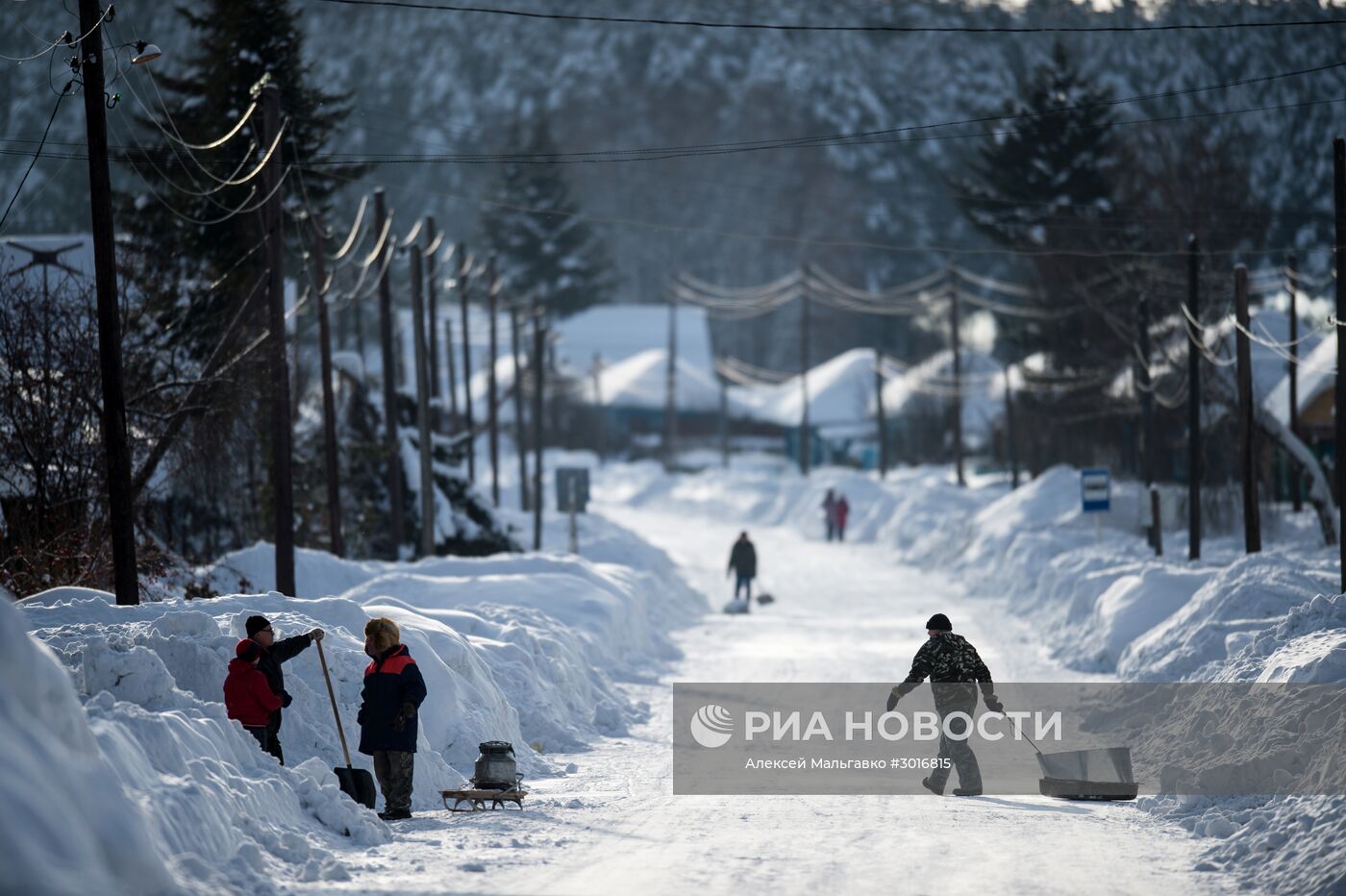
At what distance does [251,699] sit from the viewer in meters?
11.0

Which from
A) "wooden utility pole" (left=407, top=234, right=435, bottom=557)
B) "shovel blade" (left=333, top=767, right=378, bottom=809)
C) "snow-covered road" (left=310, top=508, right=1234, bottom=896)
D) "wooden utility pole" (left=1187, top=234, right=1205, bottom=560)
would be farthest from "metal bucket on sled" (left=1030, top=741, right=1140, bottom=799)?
"wooden utility pole" (left=407, top=234, right=435, bottom=557)

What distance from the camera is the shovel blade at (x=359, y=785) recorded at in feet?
36.7

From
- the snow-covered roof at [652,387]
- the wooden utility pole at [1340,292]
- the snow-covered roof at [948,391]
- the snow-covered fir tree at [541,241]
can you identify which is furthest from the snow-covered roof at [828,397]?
the wooden utility pole at [1340,292]

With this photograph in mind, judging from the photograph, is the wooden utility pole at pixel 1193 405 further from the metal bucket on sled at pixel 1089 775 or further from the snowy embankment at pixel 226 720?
the metal bucket on sled at pixel 1089 775

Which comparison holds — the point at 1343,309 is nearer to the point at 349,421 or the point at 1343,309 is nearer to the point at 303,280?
the point at 349,421

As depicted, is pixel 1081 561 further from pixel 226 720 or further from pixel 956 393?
pixel 956 393

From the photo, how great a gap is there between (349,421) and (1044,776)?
2514cm

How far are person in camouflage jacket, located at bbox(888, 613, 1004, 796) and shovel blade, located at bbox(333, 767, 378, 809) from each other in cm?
418

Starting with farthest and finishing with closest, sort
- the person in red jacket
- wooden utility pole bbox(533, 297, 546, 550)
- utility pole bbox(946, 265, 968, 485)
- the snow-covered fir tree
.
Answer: the snow-covered fir tree < utility pole bbox(946, 265, 968, 485) < wooden utility pole bbox(533, 297, 546, 550) < the person in red jacket

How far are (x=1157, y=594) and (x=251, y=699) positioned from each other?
1506cm

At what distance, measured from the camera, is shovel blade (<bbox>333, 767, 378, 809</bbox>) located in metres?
11.2

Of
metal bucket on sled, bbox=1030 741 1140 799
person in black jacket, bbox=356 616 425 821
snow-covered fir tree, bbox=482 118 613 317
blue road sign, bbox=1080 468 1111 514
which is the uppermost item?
snow-covered fir tree, bbox=482 118 613 317

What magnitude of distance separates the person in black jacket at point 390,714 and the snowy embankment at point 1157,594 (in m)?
5.41

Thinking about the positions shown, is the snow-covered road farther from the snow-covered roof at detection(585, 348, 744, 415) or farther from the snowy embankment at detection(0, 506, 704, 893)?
the snow-covered roof at detection(585, 348, 744, 415)
